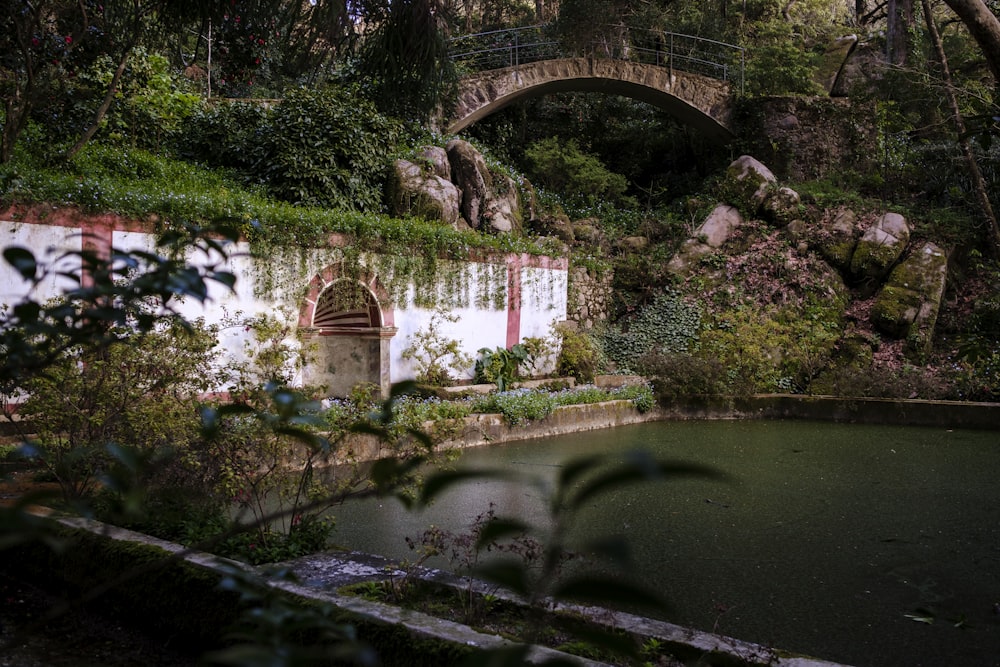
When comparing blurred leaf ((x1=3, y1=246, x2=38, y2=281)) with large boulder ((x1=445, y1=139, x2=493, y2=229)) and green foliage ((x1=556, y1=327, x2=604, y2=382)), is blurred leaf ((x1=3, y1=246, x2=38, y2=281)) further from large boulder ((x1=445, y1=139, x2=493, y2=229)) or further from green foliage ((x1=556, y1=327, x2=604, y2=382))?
large boulder ((x1=445, y1=139, x2=493, y2=229))

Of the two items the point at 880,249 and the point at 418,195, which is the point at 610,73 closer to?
the point at 880,249

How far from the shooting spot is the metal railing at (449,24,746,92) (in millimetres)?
19094

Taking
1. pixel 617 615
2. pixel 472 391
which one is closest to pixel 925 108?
pixel 472 391

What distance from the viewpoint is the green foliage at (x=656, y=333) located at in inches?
602

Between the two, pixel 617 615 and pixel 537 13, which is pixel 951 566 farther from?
pixel 537 13

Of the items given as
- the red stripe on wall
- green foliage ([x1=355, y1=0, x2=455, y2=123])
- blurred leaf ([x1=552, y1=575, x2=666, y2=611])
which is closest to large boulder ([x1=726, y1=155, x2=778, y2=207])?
the red stripe on wall

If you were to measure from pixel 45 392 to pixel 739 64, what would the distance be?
19.6 metres

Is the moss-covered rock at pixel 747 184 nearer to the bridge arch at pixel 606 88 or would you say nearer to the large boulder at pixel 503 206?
the bridge arch at pixel 606 88

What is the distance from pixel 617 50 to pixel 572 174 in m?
3.29

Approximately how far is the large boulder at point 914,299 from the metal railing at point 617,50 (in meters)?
7.18

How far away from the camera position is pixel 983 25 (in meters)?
3.11

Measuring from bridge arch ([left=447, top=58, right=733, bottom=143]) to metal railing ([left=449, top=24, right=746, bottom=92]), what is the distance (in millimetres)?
399

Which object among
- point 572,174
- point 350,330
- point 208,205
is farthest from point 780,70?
point 208,205

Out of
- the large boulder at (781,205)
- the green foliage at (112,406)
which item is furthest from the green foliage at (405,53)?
the large boulder at (781,205)
